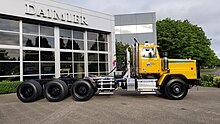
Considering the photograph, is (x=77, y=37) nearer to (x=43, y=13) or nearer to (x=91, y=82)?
(x=43, y=13)

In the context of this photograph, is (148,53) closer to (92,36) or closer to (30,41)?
(30,41)

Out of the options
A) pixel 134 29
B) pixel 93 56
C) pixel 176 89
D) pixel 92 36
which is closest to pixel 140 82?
pixel 176 89

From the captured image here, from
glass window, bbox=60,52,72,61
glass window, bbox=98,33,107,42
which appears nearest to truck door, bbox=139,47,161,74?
glass window, bbox=60,52,72,61

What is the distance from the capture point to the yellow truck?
11234mm

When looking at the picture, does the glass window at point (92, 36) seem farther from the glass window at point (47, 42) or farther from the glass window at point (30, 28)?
the glass window at point (30, 28)

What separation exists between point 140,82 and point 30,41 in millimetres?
10470

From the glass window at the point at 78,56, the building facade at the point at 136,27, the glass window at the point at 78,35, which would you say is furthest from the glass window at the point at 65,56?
the building facade at the point at 136,27

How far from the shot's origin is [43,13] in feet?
60.5

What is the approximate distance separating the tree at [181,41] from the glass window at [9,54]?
2659 centimetres

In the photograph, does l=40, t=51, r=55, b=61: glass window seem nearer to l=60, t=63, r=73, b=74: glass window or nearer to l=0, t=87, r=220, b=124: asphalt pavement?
l=60, t=63, r=73, b=74: glass window

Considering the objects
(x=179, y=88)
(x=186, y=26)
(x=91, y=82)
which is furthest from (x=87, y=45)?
(x=186, y=26)

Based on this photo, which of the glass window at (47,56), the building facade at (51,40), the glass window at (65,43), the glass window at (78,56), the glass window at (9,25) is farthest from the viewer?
the glass window at (78,56)

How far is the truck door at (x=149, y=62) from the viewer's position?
11.7 metres

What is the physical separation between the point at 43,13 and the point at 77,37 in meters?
4.82
